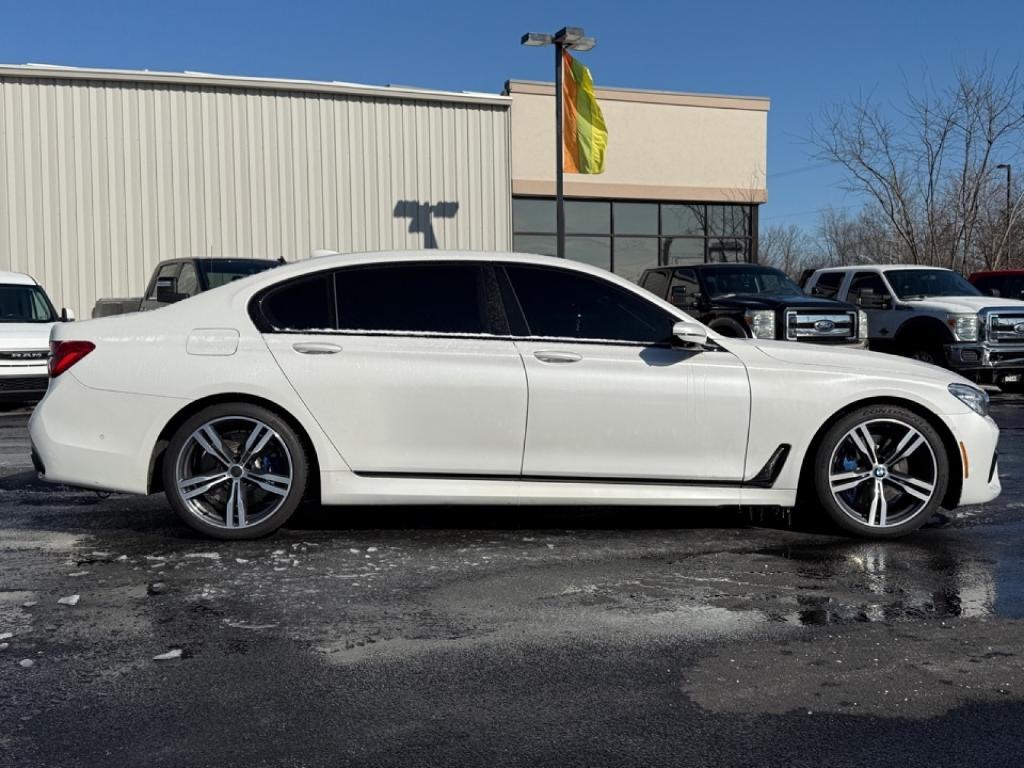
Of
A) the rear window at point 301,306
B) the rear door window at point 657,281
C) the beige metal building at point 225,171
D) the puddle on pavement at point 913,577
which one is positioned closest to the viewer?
the puddle on pavement at point 913,577

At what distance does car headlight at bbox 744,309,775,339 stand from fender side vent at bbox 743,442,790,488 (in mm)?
8300

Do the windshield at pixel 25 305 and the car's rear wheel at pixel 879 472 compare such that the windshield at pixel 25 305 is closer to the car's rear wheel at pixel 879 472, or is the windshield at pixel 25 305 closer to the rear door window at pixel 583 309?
the rear door window at pixel 583 309

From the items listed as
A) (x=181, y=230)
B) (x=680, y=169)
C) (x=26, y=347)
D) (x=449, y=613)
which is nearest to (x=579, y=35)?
(x=181, y=230)

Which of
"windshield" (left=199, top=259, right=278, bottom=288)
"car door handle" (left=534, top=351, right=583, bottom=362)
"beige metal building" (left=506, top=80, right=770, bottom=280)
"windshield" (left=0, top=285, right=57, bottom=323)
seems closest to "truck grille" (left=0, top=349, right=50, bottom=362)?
"windshield" (left=0, top=285, right=57, bottom=323)

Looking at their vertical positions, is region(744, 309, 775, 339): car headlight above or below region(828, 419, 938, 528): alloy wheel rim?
above

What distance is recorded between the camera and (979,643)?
14.7 feet

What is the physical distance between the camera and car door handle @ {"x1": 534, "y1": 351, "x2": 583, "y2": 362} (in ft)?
20.4

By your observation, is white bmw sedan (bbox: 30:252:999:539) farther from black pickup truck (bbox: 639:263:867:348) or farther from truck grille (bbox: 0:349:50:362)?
truck grille (bbox: 0:349:50:362)

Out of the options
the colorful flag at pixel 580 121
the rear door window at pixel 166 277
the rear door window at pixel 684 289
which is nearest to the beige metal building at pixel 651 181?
the colorful flag at pixel 580 121

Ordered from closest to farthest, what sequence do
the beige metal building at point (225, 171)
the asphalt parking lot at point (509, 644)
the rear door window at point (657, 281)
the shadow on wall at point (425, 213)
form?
the asphalt parking lot at point (509, 644) → the rear door window at point (657, 281) → the beige metal building at point (225, 171) → the shadow on wall at point (425, 213)

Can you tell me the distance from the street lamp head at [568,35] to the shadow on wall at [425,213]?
5.58 meters

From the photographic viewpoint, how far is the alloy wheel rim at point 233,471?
612 cm

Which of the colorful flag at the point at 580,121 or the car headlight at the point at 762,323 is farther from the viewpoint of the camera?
the colorful flag at the point at 580,121

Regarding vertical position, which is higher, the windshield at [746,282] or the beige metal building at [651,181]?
the beige metal building at [651,181]
